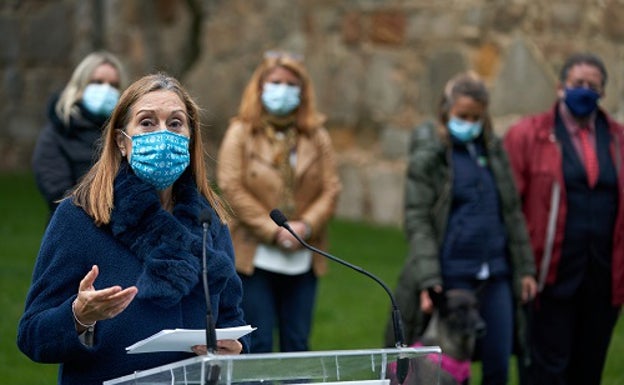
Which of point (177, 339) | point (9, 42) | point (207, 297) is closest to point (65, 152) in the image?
point (177, 339)

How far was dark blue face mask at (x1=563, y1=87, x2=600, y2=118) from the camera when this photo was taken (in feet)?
26.7

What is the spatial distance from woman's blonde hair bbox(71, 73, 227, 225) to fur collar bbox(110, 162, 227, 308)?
0.04 m

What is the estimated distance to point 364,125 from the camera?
49.4ft

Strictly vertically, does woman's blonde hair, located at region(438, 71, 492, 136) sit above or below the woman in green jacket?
above

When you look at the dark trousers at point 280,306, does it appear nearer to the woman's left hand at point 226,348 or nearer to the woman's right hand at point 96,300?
the woman's left hand at point 226,348

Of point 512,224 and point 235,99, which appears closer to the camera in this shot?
point 512,224

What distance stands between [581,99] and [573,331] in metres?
1.32

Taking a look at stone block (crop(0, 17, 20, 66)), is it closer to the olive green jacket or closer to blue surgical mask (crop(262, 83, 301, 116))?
blue surgical mask (crop(262, 83, 301, 116))

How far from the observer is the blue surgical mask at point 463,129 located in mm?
7809

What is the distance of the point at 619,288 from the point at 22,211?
930 centimetres

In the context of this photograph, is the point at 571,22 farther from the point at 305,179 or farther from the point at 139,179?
the point at 139,179

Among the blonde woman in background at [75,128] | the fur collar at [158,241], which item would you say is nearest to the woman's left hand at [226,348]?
the fur collar at [158,241]

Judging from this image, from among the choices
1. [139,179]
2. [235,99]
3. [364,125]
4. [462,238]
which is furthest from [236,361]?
[235,99]

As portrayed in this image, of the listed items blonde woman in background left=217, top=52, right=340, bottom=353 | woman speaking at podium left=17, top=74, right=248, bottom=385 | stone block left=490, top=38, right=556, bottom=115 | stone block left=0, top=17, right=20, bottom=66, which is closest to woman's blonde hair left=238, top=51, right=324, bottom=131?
blonde woman in background left=217, top=52, right=340, bottom=353
